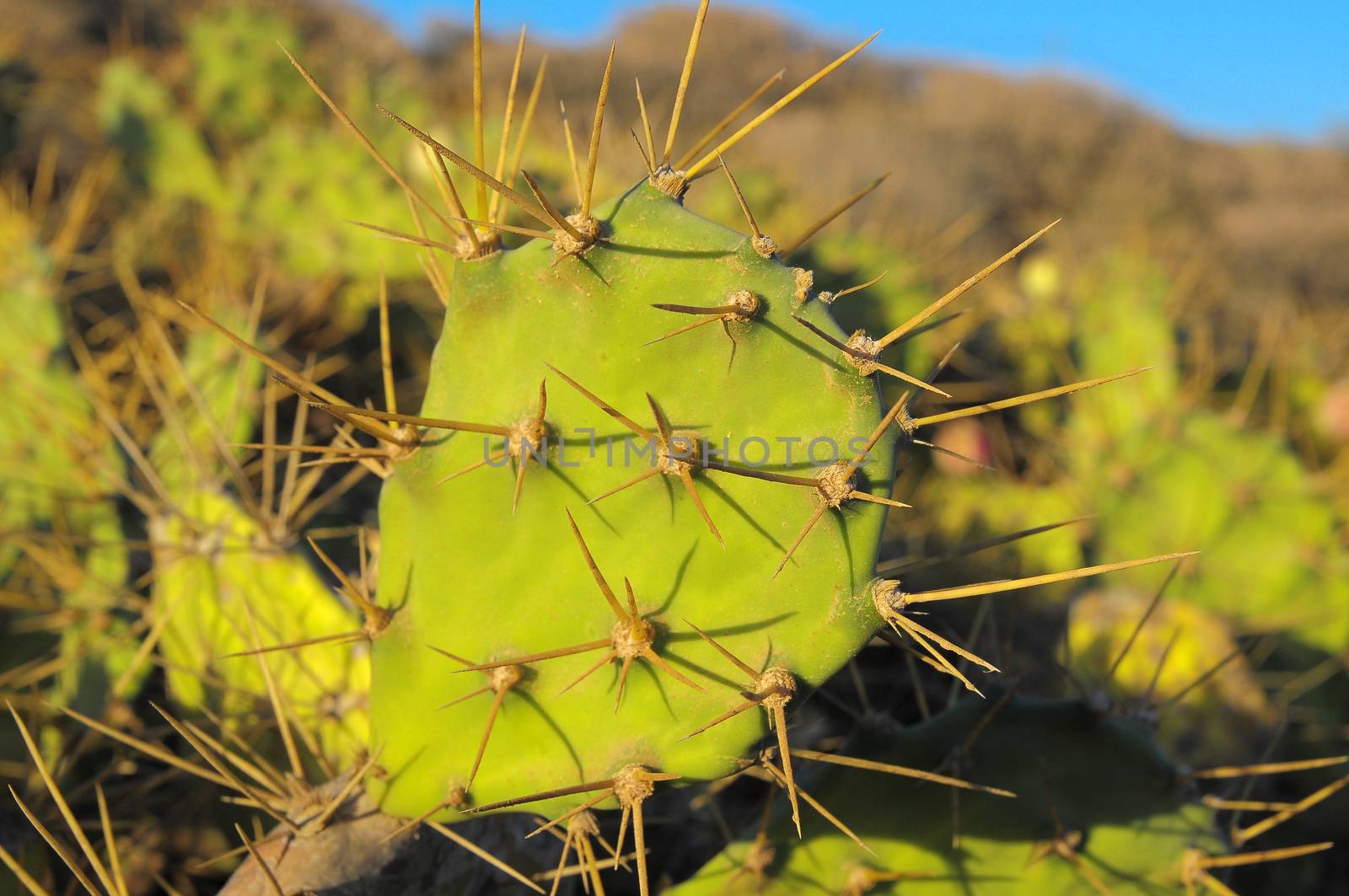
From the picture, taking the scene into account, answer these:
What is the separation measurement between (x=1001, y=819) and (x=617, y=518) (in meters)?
0.63

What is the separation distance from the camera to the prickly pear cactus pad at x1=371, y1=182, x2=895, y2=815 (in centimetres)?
85

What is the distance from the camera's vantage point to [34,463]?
6.24 feet

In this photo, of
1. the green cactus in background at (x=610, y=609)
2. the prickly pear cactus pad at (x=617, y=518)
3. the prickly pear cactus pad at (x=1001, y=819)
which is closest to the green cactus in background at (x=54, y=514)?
the green cactus in background at (x=610, y=609)

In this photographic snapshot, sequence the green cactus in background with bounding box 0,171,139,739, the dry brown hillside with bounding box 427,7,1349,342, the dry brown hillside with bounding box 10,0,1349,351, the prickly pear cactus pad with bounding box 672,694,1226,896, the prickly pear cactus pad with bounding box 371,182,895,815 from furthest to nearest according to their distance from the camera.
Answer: the dry brown hillside with bounding box 427,7,1349,342 < the dry brown hillside with bounding box 10,0,1349,351 < the green cactus in background with bounding box 0,171,139,739 < the prickly pear cactus pad with bounding box 672,694,1226,896 < the prickly pear cactus pad with bounding box 371,182,895,815

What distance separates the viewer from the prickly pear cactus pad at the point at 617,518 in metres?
0.85

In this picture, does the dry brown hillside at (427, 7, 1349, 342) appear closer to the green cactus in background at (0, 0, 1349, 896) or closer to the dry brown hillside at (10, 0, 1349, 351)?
the dry brown hillside at (10, 0, 1349, 351)

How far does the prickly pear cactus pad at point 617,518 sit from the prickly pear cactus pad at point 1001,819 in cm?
32

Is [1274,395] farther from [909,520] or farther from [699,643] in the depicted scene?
[699,643]

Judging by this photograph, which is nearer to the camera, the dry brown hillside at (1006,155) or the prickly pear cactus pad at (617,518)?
the prickly pear cactus pad at (617,518)

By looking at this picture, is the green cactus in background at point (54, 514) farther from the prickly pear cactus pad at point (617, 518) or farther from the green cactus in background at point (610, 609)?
the prickly pear cactus pad at point (617, 518)

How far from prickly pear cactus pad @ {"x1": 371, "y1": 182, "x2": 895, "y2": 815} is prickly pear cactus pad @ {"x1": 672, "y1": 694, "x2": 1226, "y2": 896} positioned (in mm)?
316

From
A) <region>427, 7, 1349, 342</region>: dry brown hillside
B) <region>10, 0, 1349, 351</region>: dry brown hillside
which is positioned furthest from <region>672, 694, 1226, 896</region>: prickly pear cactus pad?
<region>427, 7, 1349, 342</region>: dry brown hillside

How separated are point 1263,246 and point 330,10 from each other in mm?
8719

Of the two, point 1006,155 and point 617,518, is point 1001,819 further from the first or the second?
point 1006,155
